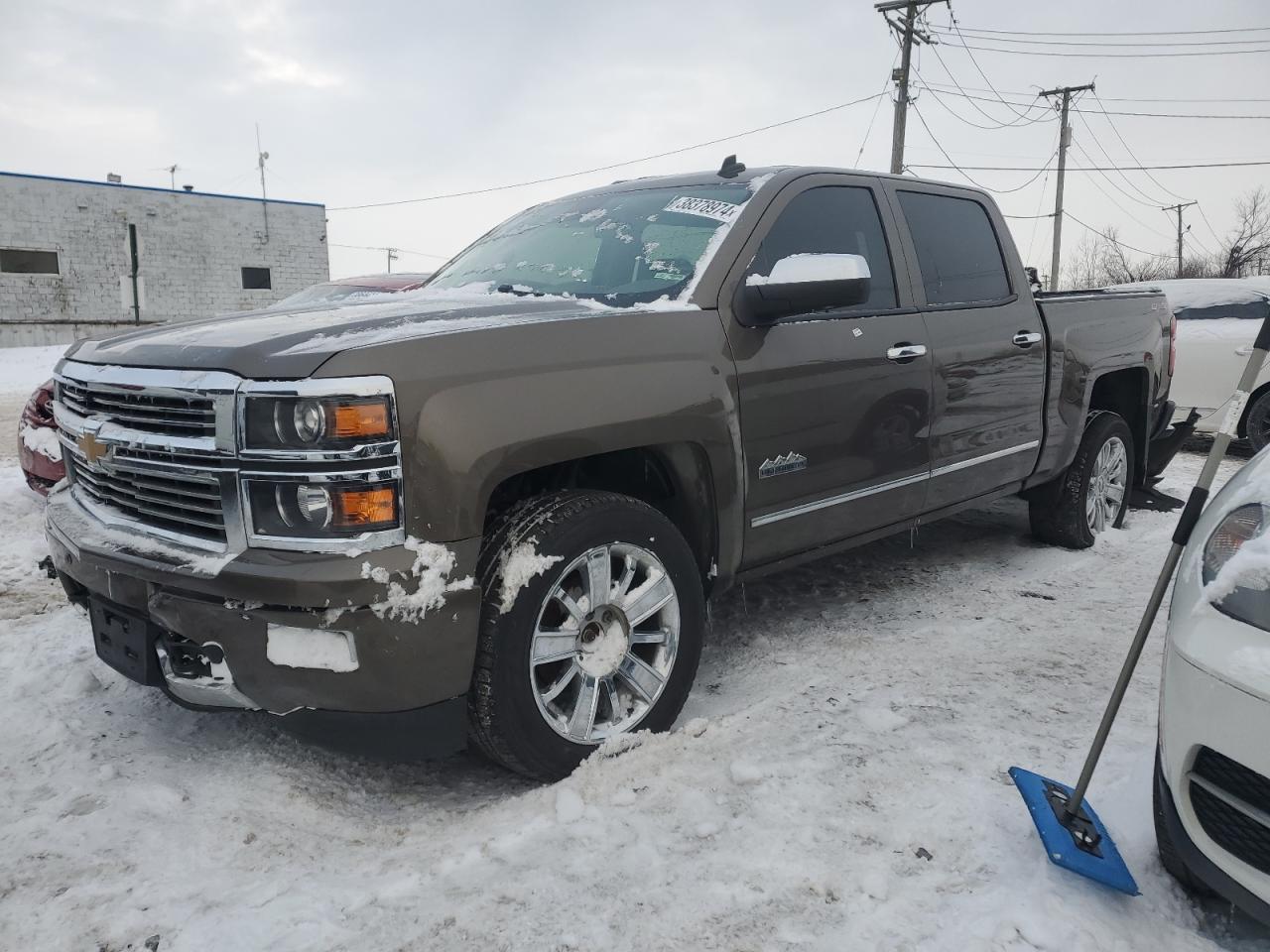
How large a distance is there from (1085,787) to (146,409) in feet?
8.48

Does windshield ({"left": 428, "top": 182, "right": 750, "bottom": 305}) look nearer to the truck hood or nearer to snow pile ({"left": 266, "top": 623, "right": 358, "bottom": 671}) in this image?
the truck hood

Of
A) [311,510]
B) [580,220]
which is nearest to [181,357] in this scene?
[311,510]

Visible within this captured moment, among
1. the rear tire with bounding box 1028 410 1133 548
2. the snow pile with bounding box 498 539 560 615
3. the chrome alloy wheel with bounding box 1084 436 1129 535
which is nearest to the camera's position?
the snow pile with bounding box 498 539 560 615

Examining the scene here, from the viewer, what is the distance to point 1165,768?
1905 millimetres

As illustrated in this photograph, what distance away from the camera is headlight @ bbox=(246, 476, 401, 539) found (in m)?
2.12

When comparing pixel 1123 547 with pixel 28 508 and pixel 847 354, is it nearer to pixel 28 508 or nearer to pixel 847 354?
pixel 847 354

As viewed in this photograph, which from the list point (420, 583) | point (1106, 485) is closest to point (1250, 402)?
point (1106, 485)

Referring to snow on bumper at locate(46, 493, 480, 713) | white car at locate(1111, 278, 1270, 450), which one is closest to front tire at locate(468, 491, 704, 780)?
snow on bumper at locate(46, 493, 480, 713)

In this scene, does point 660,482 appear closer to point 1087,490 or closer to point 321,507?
point 321,507

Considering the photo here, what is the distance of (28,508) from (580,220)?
12.7ft

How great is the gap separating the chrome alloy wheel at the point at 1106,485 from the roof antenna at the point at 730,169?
9.38 feet

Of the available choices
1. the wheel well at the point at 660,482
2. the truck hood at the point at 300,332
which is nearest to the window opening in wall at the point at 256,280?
the truck hood at the point at 300,332

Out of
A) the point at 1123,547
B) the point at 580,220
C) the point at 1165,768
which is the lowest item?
the point at 1123,547

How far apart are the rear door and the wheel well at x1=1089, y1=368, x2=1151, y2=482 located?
1.18 metres
